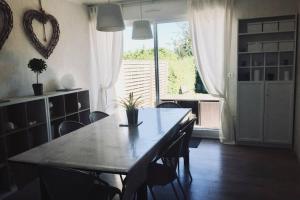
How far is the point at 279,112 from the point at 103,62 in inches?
129

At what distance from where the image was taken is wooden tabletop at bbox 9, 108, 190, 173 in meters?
1.82

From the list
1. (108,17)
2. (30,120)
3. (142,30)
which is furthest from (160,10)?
(30,120)

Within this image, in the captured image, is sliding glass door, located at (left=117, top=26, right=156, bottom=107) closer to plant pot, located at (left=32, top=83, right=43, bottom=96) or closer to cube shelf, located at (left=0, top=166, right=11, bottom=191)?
plant pot, located at (left=32, top=83, right=43, bottom=96)

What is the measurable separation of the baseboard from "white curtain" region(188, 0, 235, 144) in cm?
25

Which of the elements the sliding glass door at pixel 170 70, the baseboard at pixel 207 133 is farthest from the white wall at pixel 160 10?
the baseboard at pixel 207 133

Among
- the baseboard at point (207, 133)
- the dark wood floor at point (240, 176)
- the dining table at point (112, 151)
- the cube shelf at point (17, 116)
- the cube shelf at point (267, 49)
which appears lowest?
the dark wood floor at point (240, 176)

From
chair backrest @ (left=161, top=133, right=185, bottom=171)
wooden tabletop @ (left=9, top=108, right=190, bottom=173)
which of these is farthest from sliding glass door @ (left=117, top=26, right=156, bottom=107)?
chair backrest @ (left=161, top=133, right=185, bottom=171)

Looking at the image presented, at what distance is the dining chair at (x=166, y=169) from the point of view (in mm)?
2281

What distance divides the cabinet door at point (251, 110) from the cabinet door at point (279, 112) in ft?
0.30

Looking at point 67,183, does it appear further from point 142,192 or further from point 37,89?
point 37,89

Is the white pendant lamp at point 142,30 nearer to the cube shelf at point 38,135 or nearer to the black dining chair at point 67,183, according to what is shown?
the cube shelf at point 38,135

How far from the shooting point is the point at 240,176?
3.22 metres

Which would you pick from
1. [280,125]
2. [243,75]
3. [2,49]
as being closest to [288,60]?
[243,75]

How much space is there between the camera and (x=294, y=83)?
3975 millimetres
